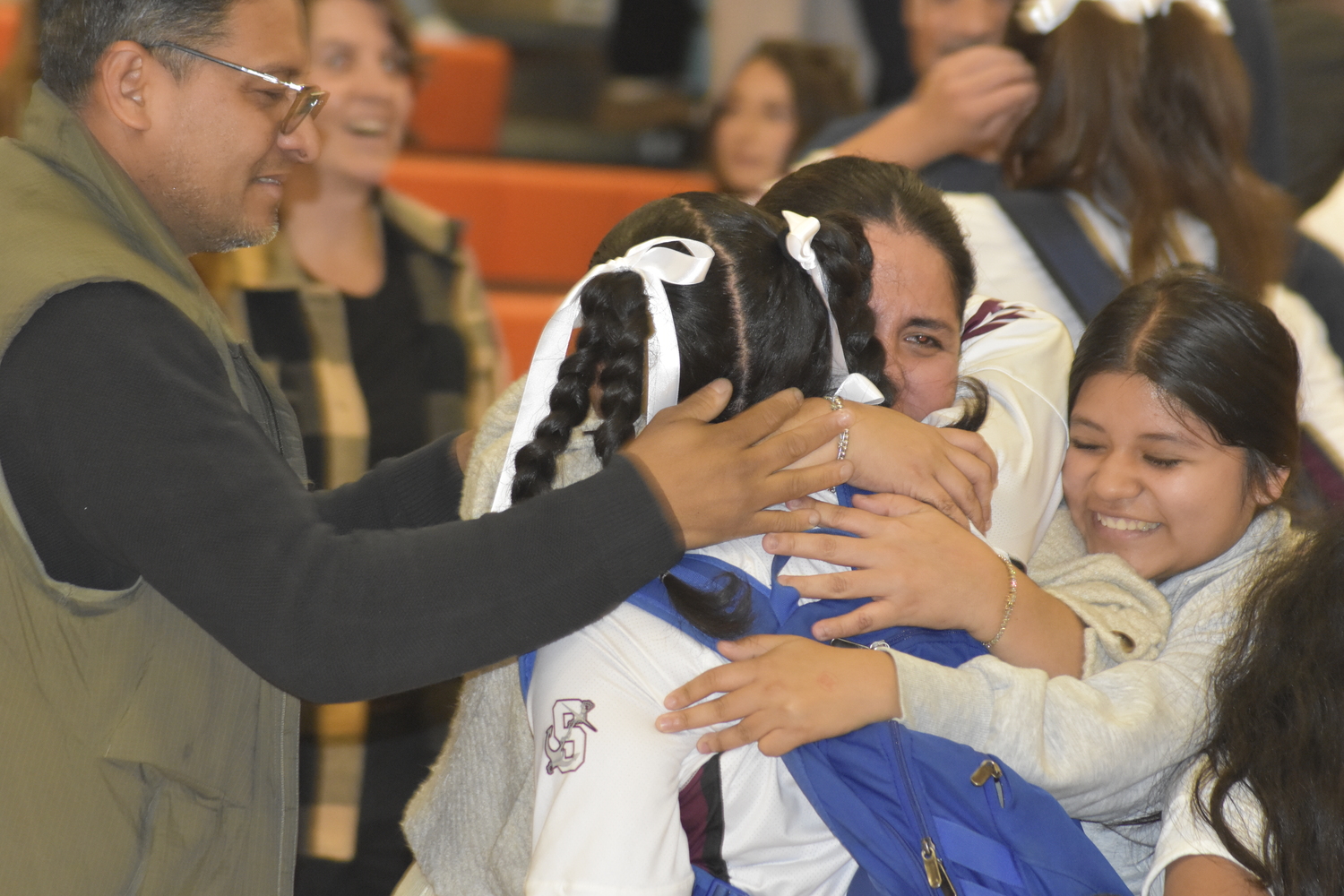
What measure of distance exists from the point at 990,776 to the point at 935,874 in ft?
0.32

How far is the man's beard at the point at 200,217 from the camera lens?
1334 millimetres

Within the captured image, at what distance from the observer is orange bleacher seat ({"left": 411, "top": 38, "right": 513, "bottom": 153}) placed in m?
5.55

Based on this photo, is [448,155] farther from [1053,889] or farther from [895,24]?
[1053,889]

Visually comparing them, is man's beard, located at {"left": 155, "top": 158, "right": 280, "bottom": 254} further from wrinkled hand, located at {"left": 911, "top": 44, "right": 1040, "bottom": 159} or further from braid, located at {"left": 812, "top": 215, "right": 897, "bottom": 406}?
wrinkled hand, located at {"left": 911, "top": 44, "right": 1040, "bottom": 159}

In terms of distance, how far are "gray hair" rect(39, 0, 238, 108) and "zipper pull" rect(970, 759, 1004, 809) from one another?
1.00 metres

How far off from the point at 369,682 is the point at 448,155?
486 cm

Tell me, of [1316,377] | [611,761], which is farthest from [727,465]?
[1316,377]

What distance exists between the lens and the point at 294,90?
1386mm

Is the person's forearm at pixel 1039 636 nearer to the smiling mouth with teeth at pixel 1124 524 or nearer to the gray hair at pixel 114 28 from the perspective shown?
the smiling mouth with teeth at pixel 1124 524

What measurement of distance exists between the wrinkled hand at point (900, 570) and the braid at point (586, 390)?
0.66ft

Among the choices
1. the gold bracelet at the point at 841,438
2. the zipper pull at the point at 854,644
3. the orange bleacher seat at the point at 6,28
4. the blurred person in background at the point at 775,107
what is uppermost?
the gold bracelet at the point at 841,438

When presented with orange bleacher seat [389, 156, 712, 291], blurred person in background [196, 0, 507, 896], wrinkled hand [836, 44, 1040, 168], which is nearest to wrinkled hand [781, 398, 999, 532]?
wrinkled hand [836, 44, 1040, 168]

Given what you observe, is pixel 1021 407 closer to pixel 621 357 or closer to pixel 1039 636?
pixel 1039 636

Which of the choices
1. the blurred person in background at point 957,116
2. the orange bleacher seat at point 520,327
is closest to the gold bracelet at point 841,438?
the blurred person in background at point 957,116
